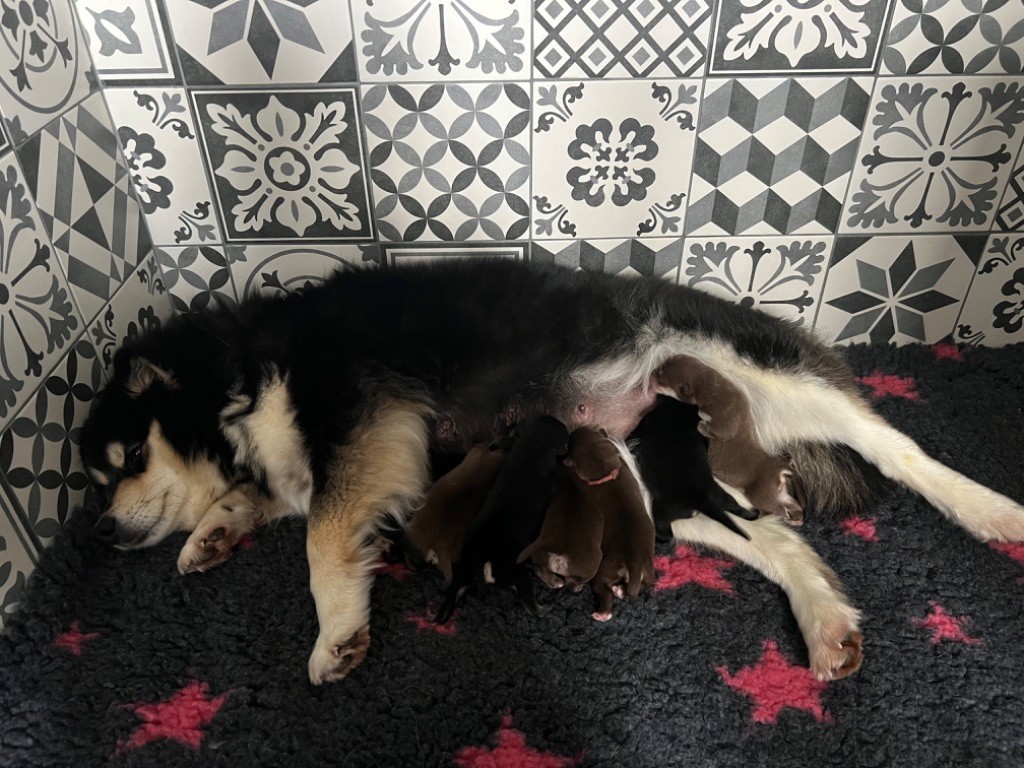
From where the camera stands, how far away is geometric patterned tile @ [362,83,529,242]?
1.83 m

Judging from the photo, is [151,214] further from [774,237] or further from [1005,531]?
[1005,531]

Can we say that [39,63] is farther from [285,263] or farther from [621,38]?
[621,38]

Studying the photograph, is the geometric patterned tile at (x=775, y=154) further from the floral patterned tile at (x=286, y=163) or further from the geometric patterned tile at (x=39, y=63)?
the geometric patterned tile at (x=39, y=63)

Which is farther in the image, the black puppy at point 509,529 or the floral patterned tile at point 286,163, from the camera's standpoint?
the floral patterned tile at point 286,163

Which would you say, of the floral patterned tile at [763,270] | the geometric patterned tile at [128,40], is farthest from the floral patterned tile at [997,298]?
the geometric patterned tile at [128,40]

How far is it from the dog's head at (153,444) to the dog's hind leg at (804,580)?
1126 mm

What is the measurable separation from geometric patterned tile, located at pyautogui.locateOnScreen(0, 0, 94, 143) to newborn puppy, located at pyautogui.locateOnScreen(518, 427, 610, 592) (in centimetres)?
135

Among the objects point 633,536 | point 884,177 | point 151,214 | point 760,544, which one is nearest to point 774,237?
point 884,177

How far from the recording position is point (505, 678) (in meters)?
1.42

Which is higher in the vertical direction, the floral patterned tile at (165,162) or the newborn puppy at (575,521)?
the floral patterned tile at (165,162)

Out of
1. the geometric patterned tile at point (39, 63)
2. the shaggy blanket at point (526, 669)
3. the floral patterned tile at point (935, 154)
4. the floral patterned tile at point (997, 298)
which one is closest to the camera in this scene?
the shaggy blanket at point (526, 669)

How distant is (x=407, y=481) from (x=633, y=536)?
0.54 meters

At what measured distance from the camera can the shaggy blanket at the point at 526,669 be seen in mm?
1303

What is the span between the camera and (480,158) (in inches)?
75.0
